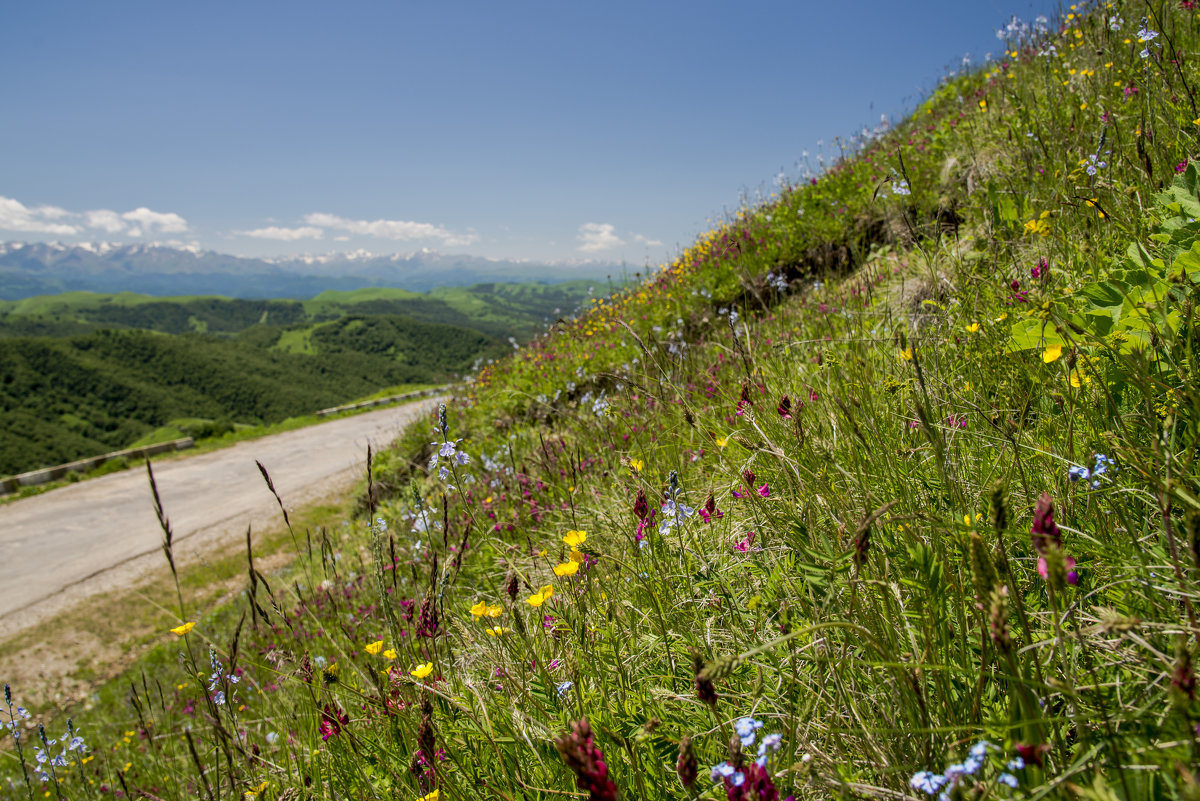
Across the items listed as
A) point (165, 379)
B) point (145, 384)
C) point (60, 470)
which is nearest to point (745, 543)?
point (60, 470)

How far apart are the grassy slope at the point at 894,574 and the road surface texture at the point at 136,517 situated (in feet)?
28.2

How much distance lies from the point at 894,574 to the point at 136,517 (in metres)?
19.2

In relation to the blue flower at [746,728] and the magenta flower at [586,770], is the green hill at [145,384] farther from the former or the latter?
the magenta flower at [586,770]

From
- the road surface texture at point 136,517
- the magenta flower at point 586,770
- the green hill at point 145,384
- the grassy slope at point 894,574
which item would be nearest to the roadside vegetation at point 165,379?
the green hill at point 145,384

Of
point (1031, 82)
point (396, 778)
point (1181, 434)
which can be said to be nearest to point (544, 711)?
point (396, 778)

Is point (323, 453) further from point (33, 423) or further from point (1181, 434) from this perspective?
point (33, 423)

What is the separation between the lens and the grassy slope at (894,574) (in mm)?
1127

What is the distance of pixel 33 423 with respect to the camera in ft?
172

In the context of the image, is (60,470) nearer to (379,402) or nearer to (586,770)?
(379,402)

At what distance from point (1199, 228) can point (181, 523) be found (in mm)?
17667

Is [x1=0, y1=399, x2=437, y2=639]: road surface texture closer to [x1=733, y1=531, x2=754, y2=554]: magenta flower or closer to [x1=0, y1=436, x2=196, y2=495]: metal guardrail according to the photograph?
[x1=0, y1=436, x2=196, y2=495]: metal guardrail

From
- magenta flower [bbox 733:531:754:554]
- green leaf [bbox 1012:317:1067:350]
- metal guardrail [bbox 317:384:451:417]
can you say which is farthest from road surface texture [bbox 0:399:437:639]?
green leaf [bbox 1012:317:1067:350]

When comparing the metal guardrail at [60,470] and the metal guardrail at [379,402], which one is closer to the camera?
the metal guardrail at [60,470]

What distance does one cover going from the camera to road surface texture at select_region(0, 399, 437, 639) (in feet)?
37.1
